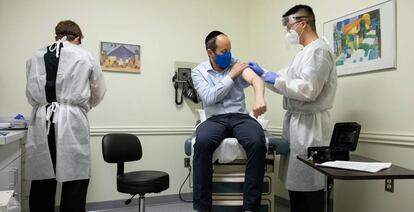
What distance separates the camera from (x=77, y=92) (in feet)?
6.68

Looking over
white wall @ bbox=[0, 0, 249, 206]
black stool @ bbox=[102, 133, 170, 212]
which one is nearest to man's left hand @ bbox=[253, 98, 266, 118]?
black stool @ bbox=[102, 133, 170, 212]

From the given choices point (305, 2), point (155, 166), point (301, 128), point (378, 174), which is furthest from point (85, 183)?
point (305, 2)

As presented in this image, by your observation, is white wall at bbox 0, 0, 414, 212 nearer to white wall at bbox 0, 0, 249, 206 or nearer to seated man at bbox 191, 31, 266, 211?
white wall at bbox 0, 0, 249, 206

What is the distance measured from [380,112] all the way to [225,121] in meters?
1.02

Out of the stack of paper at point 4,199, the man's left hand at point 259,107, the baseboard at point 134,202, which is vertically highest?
the man's left hand at point 259,107

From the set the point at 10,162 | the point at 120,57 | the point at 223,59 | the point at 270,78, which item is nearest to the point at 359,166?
the point at 270,78

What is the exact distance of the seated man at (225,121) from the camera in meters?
1.69

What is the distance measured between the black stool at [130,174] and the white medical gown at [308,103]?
85 cm

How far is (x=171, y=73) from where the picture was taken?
10.3 feet

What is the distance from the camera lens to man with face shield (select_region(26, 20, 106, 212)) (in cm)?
201

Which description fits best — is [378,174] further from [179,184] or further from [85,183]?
[179,184]

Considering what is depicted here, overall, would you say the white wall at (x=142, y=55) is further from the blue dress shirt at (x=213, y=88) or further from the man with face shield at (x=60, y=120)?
the blue dress shirt at (x=213, y=88)

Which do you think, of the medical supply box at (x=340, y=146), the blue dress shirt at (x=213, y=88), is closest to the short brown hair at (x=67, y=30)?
the blue dress shirt at (x=213, y=88)

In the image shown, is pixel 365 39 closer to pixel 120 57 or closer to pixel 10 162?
pixel 120 57
